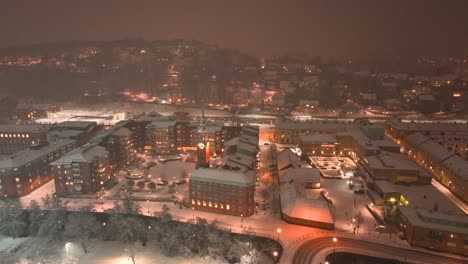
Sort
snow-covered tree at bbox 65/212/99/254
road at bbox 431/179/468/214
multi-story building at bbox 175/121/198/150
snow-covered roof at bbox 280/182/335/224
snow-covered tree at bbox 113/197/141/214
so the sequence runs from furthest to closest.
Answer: multi-story building at bbox 175/121/198/150 < road at bbox 431/179/468/214 < snow-covered tree at bbox 113/197/141/214 < snow-covered roof at bbox 280/182/335/224 < snow-covered tree at bbox 65/212/99/254

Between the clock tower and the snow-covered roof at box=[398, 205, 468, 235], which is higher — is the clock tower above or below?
above

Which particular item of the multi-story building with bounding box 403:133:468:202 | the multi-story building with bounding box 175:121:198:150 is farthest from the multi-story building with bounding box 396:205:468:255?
the multi-story building with bounding box 175:121:198:150

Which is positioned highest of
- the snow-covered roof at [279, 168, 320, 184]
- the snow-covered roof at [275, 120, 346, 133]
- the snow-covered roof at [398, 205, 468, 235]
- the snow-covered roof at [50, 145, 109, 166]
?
the snow-covered roof at [275, 120, 346, 133]

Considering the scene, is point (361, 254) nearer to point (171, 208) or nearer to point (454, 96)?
point (171, 208)

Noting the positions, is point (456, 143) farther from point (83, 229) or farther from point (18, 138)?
point (18, 138)

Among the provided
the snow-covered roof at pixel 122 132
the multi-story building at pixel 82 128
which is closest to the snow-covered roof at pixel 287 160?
the snow-covered roof at pixel 122 132

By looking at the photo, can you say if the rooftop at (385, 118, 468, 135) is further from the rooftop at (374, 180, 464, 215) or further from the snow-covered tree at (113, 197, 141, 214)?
the snow-covered tree at (113, 197, 141, 214)

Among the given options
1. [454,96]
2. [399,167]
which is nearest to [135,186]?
[399,167]
